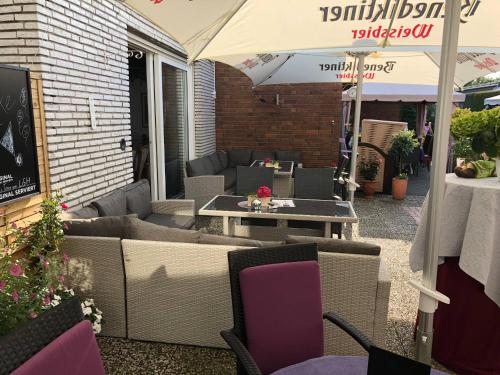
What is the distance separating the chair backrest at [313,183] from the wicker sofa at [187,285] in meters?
2.76

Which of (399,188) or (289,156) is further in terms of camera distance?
(289,156)

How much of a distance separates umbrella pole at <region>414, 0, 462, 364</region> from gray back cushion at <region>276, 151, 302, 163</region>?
761 centimetres

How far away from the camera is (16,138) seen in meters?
2.94

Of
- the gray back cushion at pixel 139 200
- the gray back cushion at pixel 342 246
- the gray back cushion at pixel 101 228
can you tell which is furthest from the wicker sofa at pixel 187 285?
the gray back cushion at pixel 139 200

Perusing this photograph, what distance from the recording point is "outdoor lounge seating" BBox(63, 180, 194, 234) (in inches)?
162

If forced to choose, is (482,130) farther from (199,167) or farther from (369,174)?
(369,174)

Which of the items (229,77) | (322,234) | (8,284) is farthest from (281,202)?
(229,77)

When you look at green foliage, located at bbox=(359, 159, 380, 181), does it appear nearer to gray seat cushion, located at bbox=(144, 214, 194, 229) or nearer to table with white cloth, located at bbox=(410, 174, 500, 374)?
gray seat cushion, located at bbox=(144, 214, 194, 229)

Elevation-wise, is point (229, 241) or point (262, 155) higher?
point (262, 155)

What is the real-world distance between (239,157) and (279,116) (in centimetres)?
148

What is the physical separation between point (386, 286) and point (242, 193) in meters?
3.40

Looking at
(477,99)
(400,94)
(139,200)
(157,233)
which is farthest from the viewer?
(477,99)

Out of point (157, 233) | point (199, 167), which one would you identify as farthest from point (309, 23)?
point (199, 167)

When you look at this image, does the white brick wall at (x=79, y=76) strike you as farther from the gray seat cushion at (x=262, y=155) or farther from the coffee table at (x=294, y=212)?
the gray seat cushion at (x=262, y=155)
